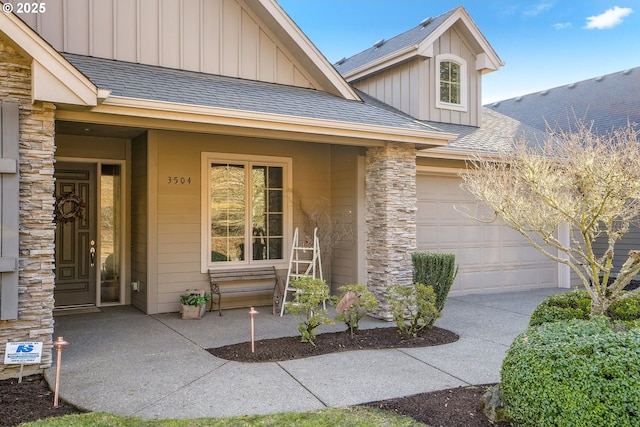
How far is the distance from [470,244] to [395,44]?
199 inches

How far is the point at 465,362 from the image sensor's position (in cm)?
532

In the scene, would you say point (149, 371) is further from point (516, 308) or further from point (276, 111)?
point (516, 308)

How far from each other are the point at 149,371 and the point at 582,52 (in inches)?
919

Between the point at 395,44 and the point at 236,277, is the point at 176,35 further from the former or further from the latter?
the point at 395,44

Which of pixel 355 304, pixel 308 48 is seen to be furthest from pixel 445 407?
pixel 308 48

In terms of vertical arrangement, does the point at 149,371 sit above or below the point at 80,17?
below

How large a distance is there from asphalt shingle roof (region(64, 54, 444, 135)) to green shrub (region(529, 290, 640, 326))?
132 inches

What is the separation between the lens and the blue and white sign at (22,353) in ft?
15.0

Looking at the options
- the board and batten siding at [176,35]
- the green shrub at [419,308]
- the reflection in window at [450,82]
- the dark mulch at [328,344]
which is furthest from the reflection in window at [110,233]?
the reflection in window at [450,82]

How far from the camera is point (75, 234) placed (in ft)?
26.8

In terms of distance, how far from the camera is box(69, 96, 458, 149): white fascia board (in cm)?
549

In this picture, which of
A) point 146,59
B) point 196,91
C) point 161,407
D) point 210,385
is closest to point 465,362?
point 210,385

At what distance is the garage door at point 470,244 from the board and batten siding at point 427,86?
1992 millimetres

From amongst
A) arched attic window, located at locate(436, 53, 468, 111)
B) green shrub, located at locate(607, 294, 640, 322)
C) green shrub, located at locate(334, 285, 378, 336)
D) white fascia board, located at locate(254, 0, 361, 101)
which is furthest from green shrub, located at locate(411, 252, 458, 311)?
arched attic window, located at locate(436, 53, 468, 111)
